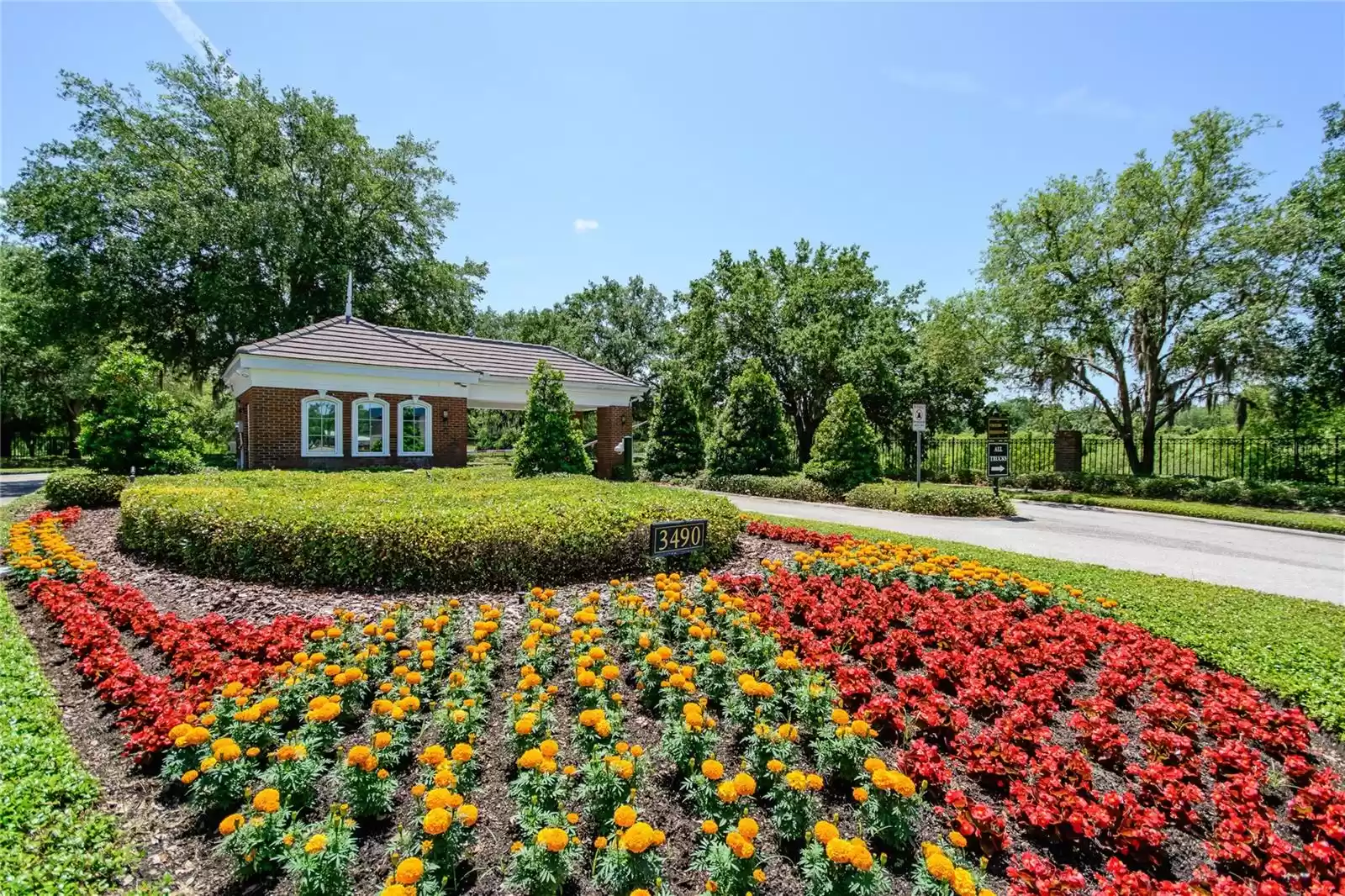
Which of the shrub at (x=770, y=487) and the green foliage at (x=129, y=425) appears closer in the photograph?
the green foliage at (x=129, y=425)

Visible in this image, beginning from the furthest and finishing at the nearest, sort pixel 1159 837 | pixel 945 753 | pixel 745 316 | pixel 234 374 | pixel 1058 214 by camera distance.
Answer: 1. pixel 745 316
2. pixel 1058 214
3. pixel 234 374
4. pixel 945 753
5. pixel 1159 837

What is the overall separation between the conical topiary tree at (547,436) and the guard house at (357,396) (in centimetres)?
420

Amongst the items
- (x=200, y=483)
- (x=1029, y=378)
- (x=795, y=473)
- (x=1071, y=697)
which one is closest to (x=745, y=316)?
(x=795, y=473)

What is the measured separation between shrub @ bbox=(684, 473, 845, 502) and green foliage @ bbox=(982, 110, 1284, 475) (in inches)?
342

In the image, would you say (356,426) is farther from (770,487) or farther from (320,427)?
(770,487)

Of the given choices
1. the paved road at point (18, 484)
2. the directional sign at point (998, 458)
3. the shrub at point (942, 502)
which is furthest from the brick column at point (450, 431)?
the directional sign at point (998, 458)

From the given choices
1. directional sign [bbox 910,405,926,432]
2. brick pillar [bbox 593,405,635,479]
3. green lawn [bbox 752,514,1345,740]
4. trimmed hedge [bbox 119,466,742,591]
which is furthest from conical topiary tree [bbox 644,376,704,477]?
green lawn [bbox 752,514,1345,740]

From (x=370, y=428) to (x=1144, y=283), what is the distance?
22.1m

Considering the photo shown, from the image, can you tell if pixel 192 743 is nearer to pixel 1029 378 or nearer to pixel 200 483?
pixel 200 483

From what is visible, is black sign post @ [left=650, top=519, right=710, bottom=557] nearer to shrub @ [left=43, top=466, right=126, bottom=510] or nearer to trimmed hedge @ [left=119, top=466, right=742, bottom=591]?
trimmed hedge @ [left=119, top=466, right=742, bottom=591]

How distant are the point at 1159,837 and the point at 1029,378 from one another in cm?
2009

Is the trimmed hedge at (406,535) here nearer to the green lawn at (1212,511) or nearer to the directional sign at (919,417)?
the directional sign at (919,417)

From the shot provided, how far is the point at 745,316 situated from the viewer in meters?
24.0

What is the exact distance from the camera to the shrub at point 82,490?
36.5ft
